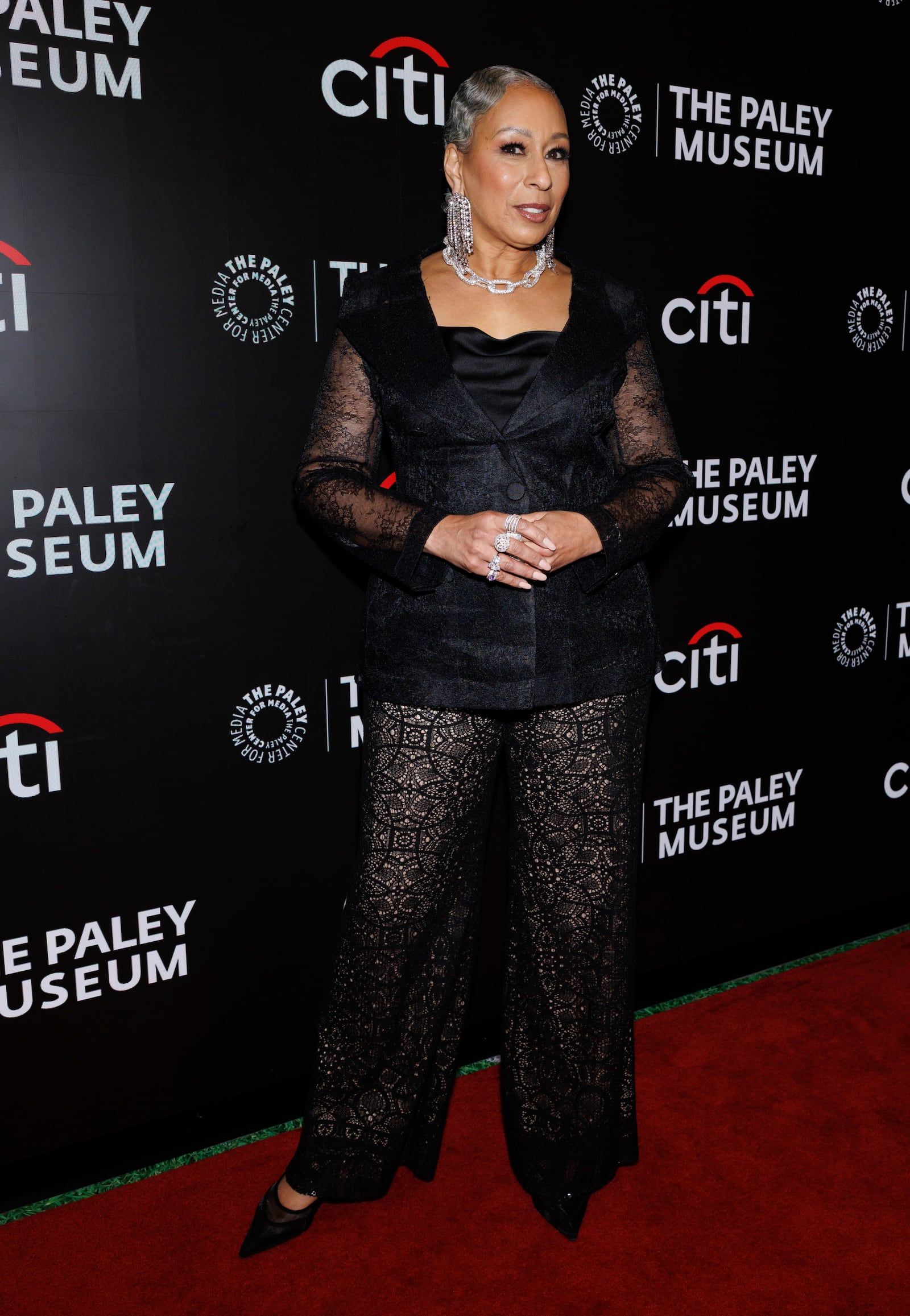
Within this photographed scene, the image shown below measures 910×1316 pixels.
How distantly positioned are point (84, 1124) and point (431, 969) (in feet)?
2.36

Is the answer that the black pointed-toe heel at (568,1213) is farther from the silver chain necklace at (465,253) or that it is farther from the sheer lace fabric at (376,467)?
the silver chain necklace at (465,253)

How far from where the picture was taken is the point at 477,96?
60.0 inches

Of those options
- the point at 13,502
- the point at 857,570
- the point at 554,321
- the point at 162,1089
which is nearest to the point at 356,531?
the point at 554,321

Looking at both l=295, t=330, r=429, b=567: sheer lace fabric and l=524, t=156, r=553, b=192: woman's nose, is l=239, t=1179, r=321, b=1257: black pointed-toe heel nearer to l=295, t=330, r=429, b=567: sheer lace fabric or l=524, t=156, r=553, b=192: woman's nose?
l=295, t=330, r=429, b=567: sheer lace fabric

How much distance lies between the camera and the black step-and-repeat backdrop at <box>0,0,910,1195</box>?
5.65ft

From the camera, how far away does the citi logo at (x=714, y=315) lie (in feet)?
7.45

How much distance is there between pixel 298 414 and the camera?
1.92 meters

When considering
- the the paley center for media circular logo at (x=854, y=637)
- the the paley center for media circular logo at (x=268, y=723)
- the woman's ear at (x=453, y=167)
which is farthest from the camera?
the the paley center for media circular logo at (x=854, y=637)

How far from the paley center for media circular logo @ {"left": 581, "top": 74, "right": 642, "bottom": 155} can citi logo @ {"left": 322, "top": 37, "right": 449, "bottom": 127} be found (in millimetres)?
307

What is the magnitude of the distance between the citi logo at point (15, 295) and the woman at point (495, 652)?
468mm

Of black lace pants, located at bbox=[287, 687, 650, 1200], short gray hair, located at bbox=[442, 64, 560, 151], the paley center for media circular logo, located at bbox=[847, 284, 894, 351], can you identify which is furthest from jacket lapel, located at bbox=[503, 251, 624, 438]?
the paley center for media circular logo, located at bbox=[847, 284, 894, 351]

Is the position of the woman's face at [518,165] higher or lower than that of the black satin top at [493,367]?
higher

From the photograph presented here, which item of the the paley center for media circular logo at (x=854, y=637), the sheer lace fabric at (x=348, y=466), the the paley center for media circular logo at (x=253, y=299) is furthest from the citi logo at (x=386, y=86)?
the the paley center for media circular logo at (x=854, y=637)

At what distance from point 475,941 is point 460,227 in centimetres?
112
